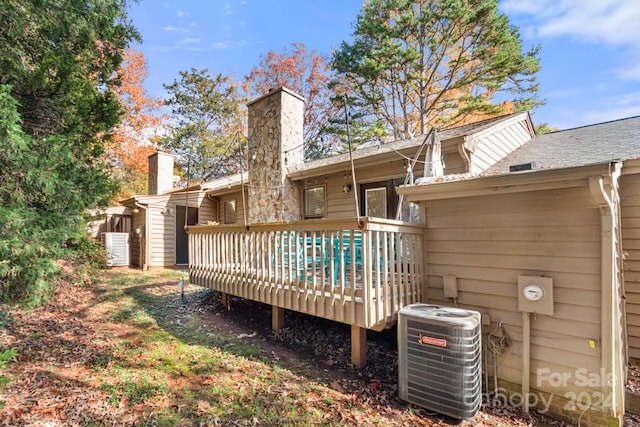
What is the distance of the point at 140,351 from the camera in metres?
4.03

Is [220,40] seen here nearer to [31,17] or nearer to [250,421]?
[31,17]

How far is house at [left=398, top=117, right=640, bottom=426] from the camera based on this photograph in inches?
116

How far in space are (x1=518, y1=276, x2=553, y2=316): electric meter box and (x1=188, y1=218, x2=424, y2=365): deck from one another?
1169 mm

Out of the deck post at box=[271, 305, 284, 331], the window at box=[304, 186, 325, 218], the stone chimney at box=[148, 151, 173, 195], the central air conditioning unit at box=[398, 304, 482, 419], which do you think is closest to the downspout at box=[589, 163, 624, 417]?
the central air conditioning unit at box=[398, 304, 482, 419]

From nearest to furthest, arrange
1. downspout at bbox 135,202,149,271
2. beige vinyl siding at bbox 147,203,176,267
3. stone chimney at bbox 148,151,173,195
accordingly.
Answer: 1. downspout at bbox 135,202,149,271
2. beige vinyl siding at bbox 147,203,176,267
3. stone chimney at bbox 148,151,173,195

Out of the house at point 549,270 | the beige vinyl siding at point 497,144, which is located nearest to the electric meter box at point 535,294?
the house at point 549,270

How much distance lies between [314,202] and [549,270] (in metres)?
5.76

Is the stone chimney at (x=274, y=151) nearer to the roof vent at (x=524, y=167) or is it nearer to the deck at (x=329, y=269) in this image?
the deck at (x=329, y=269)

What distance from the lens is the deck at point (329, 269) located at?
3.46m

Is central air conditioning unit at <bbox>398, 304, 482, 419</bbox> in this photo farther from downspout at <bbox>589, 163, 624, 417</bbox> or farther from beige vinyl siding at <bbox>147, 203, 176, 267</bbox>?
beige vinyl siding at <bbox>147, 203, 176, 267</bbox>

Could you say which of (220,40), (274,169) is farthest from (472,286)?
(220,40)

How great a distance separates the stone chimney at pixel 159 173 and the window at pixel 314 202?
7985 mm

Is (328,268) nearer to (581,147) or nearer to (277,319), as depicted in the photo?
(277,319)

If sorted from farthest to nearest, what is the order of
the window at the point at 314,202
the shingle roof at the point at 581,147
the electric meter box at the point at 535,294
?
the window at the point at 314,202, the shingle roof at the point at 581,147, the electric meter box at the point at 535,294
